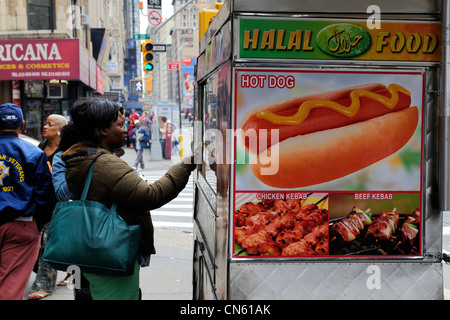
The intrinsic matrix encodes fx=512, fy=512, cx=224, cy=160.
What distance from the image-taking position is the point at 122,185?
9.02 feet

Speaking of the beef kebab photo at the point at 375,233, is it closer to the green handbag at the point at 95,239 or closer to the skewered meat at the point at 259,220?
the skewered meat at the point at 259,220

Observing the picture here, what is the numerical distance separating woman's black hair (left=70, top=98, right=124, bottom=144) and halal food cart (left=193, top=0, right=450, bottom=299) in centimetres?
66

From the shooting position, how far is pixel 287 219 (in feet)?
9.24

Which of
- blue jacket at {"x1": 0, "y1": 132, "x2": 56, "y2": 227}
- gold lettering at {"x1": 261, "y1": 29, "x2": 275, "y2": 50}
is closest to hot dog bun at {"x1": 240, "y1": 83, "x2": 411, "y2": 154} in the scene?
gold lettering at {"x1": 261, "y1": 29, "x2": 275, "y2": 50}

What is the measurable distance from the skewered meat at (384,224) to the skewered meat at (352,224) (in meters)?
0.04

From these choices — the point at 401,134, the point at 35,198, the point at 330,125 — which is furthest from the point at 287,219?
the point at 35,198

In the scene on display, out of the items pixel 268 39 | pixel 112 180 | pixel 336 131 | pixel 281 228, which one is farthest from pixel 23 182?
pixel 336 131

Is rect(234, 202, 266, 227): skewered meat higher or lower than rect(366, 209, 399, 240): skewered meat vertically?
higher

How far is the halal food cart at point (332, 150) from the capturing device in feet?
8.85

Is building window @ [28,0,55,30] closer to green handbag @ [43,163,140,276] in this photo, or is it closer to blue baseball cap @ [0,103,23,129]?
blue baseball cap @ [0,103,23,129]

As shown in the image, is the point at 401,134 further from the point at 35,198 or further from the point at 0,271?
the point at 0,271

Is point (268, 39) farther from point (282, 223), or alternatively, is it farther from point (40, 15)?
point (40, 15)

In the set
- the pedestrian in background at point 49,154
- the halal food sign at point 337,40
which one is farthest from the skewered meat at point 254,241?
the pedestrian in background at point 49,154

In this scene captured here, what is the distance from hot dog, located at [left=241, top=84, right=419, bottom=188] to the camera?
109 inches
